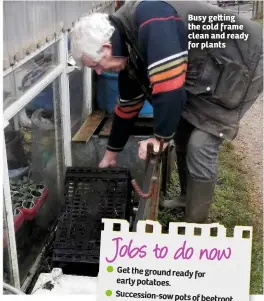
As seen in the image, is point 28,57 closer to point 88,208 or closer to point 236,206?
point 88,208

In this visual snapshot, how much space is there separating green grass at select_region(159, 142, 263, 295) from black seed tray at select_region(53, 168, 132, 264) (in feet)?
1.69

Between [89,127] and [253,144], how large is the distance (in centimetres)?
142

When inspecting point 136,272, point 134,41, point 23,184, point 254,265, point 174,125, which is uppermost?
point 134,41

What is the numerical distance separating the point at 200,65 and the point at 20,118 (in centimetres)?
73

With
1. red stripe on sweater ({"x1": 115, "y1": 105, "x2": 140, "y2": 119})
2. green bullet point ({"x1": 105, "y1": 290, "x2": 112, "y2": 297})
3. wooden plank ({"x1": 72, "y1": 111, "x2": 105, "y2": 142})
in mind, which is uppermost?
red stripe on sweater ({"x1": 115, "y1": 105, "x2": 140, "y2": 119})

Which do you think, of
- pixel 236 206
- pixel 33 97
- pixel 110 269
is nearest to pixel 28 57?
pixel 33 97

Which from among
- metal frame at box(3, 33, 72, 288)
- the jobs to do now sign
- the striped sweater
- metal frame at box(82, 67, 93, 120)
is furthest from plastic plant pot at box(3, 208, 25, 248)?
metal frame at box(82, 67, 93, 120)

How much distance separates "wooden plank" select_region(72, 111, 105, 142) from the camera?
2.55 m

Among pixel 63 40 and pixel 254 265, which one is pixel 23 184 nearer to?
pixel 63 40

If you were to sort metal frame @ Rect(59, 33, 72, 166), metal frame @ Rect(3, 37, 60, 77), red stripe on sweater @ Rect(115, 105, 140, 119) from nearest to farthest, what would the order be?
metal frame @ Rect(3, 37, 60, 77)
red stripe on sweater @ Rect(115, 105, 140, 119)
metal frame @ Rect(59, 33, 72, 166)

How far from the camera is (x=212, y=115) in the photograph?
1942 millimetres

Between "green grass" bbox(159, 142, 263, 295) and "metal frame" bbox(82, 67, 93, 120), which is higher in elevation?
"metal frame" bbox(82, 67, 93, 120)

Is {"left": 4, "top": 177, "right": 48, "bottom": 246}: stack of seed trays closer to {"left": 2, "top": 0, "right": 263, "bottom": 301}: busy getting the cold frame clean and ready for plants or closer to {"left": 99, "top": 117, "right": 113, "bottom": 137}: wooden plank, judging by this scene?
{"left": 2, "top": 0, "right": 263, "bottom": 301}: busy getting the cold frame clean and ready for plants

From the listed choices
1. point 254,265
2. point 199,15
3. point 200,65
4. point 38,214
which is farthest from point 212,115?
point 38,214
